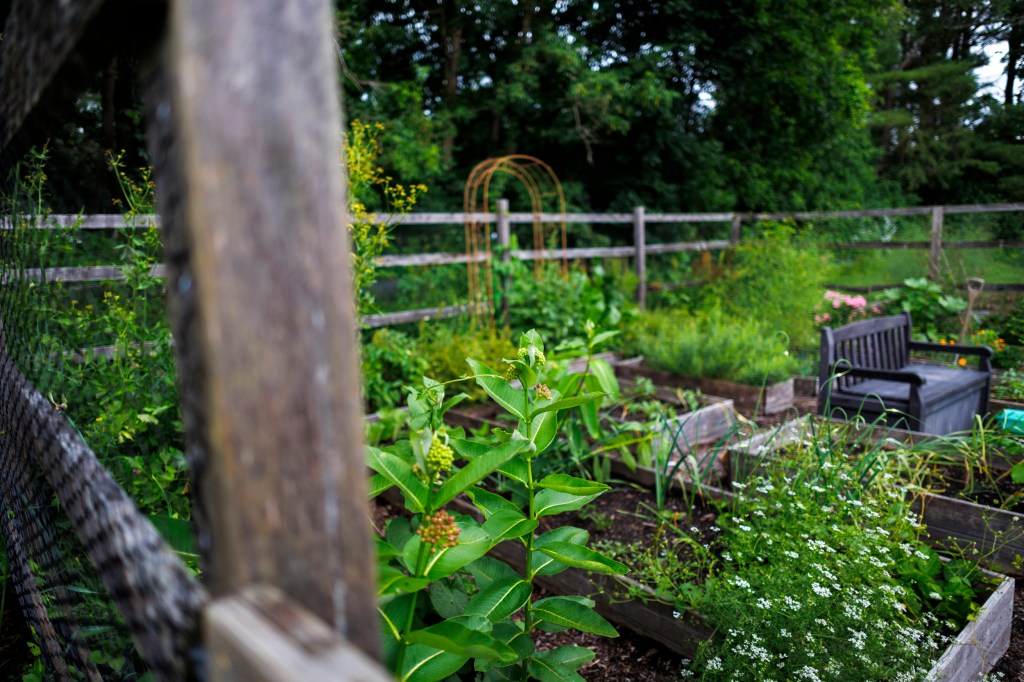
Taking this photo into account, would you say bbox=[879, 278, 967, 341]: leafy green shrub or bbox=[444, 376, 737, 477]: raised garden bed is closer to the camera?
bbox=[444, 376, 737, 477]: raised garden bed

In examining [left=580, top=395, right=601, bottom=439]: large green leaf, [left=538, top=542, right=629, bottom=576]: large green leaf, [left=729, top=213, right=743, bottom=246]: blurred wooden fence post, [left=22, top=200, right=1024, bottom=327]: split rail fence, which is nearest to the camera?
[left=538, top=542, right=629, bottom=576]: large green leaf

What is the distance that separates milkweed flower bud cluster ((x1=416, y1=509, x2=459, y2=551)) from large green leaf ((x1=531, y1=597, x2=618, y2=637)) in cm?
62

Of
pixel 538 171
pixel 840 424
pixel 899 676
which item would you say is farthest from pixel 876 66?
pixel 899 676

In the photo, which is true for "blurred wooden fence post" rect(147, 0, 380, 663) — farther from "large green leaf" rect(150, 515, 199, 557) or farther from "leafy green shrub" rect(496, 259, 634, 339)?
"leafy green shrub" rect(496, 259, 634, 339)

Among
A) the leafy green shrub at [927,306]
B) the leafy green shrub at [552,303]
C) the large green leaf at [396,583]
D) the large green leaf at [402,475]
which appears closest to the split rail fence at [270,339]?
the large green leaf at [396,583]

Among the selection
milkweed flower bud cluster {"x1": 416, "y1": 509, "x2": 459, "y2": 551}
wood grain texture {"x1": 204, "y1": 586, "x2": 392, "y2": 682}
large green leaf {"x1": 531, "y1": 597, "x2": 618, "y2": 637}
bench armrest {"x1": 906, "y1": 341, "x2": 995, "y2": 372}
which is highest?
wood grain texture {"x1": 204, "y1": 586, "x2": 392, "y2": 682}

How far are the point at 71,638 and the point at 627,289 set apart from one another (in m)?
6.98

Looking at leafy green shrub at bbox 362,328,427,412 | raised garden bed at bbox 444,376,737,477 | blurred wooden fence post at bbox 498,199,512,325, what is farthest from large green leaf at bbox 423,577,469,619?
blurred wooden fence post at bbox 498,199,512,325

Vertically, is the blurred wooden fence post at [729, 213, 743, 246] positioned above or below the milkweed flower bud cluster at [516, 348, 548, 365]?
above

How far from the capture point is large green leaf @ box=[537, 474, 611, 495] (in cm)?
146

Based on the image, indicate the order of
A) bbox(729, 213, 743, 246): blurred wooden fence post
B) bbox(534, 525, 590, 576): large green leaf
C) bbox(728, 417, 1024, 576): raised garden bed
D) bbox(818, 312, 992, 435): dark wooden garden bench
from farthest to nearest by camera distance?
bbox(729, 213, 743, 246): blurred wooden fence post < bbox(818, 312, 992, 435): dark wooden garden bench < bbox(728, 417, 1024, 576): raised garden bed < bbox(534, 525, 590, 576): large green leaf

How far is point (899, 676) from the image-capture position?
1.70 meters

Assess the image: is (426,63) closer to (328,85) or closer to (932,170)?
(328,85)

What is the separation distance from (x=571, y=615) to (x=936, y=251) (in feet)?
29.2
